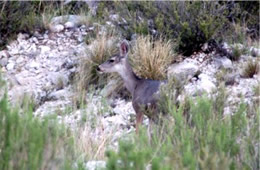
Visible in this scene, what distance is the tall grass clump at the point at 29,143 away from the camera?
430cm

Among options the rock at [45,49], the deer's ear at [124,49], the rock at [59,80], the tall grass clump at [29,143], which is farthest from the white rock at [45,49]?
the tall grass clump at [29,143]

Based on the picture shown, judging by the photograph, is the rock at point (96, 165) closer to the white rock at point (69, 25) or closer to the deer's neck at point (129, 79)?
the deer's neck at point (129, 79)

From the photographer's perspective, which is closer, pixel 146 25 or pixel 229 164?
pixel 229 164

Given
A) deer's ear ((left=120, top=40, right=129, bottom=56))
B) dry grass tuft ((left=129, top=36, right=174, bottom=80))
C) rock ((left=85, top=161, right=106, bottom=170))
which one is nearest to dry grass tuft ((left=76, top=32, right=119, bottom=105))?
dry grass tuft ((left=129, top=36, right=174, bottom=80))

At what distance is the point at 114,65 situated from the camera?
9.71 meters

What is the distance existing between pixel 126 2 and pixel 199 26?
6.95ft

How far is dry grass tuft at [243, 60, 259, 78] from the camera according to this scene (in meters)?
10.0

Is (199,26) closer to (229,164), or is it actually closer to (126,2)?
(126,2)

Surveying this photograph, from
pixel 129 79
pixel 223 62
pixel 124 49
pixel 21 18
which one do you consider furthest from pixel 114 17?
pixel 129 79

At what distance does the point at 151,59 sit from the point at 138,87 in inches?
52.1

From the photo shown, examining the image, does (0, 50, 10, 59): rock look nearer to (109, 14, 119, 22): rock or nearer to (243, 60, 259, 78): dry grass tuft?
(109, 14, 119, 22): rock

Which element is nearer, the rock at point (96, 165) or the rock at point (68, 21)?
the rock at point (96, 165)

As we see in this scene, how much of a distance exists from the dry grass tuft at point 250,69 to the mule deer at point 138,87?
1791mm

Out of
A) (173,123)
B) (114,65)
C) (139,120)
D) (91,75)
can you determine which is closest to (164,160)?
(173,123)
